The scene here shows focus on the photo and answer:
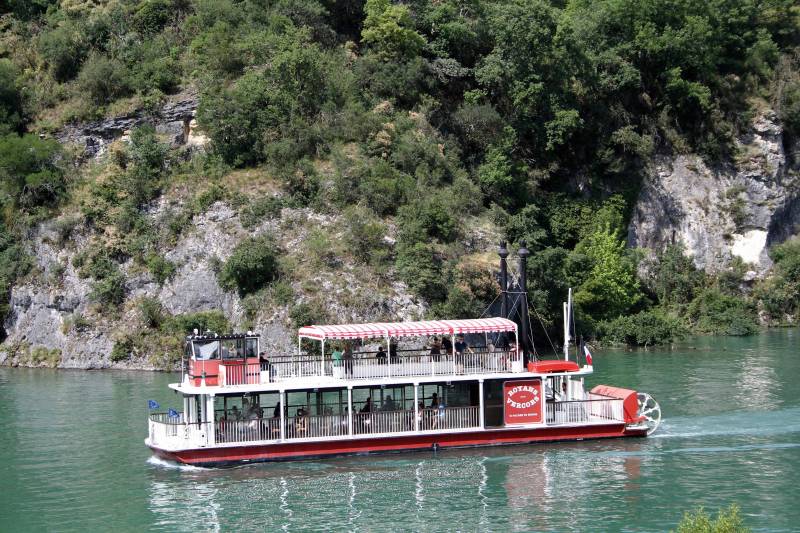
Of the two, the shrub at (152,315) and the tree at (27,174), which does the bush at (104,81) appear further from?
the shrub at (152,315)

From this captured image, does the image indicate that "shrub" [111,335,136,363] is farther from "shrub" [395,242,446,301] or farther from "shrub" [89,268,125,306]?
"shrub" [395,242,446,301]

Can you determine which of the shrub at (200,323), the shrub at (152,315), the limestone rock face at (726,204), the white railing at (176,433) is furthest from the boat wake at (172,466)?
the limestone rock face at (726,204)

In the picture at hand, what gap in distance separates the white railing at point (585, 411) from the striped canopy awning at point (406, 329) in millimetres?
3197

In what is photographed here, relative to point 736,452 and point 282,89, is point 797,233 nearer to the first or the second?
point 282,89

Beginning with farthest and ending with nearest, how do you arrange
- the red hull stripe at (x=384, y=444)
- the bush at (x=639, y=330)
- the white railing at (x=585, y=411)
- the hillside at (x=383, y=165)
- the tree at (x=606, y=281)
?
the tree at (x=606, y=281) < the bush at (x=639, y=330) < the hillside at (x=383, y=165) < the white railing at (x=585, y=411) < the red hull stripe at (x=384, y=444)

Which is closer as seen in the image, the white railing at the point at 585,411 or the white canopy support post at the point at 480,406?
the white canopy support post at the point at 480,406

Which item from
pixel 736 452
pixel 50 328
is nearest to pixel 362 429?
pixel 736 452

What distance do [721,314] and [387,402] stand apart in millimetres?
38800

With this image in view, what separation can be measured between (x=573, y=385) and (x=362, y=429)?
7.92m

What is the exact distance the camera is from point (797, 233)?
253 ft

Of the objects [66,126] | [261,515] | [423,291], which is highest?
[66,126]

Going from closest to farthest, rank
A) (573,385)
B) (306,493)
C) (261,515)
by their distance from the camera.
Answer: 1. (261,515)
2. (306,493)
3. (573,385)

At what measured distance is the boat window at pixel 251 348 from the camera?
35344 millimetres

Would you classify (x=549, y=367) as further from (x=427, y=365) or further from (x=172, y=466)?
(x=172, y=466)
